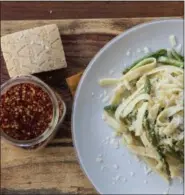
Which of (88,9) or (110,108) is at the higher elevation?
(88,9)

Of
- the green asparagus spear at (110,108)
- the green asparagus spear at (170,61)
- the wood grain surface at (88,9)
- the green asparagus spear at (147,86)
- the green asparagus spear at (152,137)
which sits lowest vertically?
the green asparagus spear at (152,137)

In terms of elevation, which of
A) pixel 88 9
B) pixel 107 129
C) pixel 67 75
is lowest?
pixel 107 129

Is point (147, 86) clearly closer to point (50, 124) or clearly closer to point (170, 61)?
point (170, 61)

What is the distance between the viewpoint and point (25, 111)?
142 centimetres

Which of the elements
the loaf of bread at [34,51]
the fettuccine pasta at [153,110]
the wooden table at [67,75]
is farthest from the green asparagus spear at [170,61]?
the loaf of bread at [34,51]

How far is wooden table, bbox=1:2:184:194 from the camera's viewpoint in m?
1.49

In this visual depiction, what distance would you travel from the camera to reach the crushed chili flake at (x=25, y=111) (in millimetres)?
1421

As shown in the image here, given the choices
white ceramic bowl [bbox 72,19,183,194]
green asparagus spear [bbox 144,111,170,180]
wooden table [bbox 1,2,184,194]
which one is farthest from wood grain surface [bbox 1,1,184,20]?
green asparagus spear [bbox 144,111,170,180]

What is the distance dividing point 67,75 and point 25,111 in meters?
0.17

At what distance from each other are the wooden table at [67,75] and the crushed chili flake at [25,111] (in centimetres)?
8

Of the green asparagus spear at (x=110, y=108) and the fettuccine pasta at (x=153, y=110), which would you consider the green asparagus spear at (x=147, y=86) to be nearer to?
the fettuccine pasta at (x=153, y=110)

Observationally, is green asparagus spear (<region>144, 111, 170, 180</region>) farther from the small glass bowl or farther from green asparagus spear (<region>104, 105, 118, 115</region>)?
the small glass bowl

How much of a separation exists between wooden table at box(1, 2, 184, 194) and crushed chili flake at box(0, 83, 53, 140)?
78mm

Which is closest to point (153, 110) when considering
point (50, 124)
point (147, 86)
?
point (147, 86)
